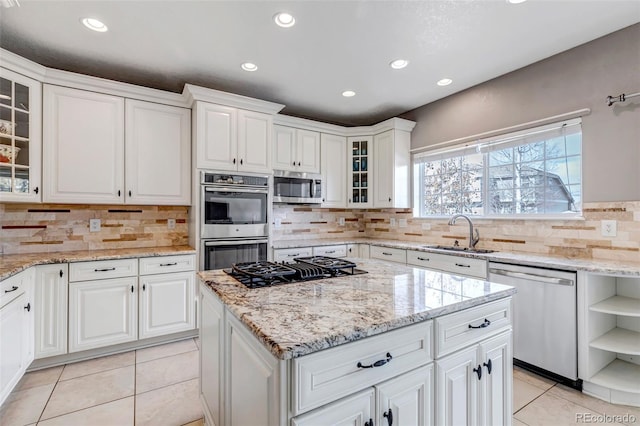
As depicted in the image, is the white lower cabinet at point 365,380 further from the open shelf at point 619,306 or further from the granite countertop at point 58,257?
the granite countertop at point 58,257

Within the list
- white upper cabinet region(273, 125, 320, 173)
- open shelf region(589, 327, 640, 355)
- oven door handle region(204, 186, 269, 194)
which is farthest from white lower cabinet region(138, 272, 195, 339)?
open shelf region(589, 327, 640, 355)

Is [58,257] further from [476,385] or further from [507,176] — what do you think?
[507,176]

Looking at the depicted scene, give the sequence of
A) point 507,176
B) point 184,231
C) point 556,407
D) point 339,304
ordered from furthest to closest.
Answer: point 184,231 < point 507,176 < point 556,407 < point 339,304

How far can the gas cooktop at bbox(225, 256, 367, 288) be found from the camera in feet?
5.02

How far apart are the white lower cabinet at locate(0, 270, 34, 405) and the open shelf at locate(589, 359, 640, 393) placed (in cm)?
376

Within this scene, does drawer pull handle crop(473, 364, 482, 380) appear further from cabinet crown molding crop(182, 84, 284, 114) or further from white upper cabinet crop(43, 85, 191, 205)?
cabinet crown molding crop(182, 84, 284, 114)

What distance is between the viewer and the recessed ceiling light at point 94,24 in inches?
83.7

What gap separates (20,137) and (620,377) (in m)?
4.73

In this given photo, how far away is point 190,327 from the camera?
A: 2930 mm

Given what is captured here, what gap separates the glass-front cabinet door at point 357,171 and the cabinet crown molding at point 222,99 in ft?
4.26

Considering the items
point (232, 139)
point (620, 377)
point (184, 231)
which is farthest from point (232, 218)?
point (620, 377)

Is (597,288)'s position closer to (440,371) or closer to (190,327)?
(440,371)

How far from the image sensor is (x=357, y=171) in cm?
421

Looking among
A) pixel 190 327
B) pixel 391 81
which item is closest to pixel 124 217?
pixel 190 327
